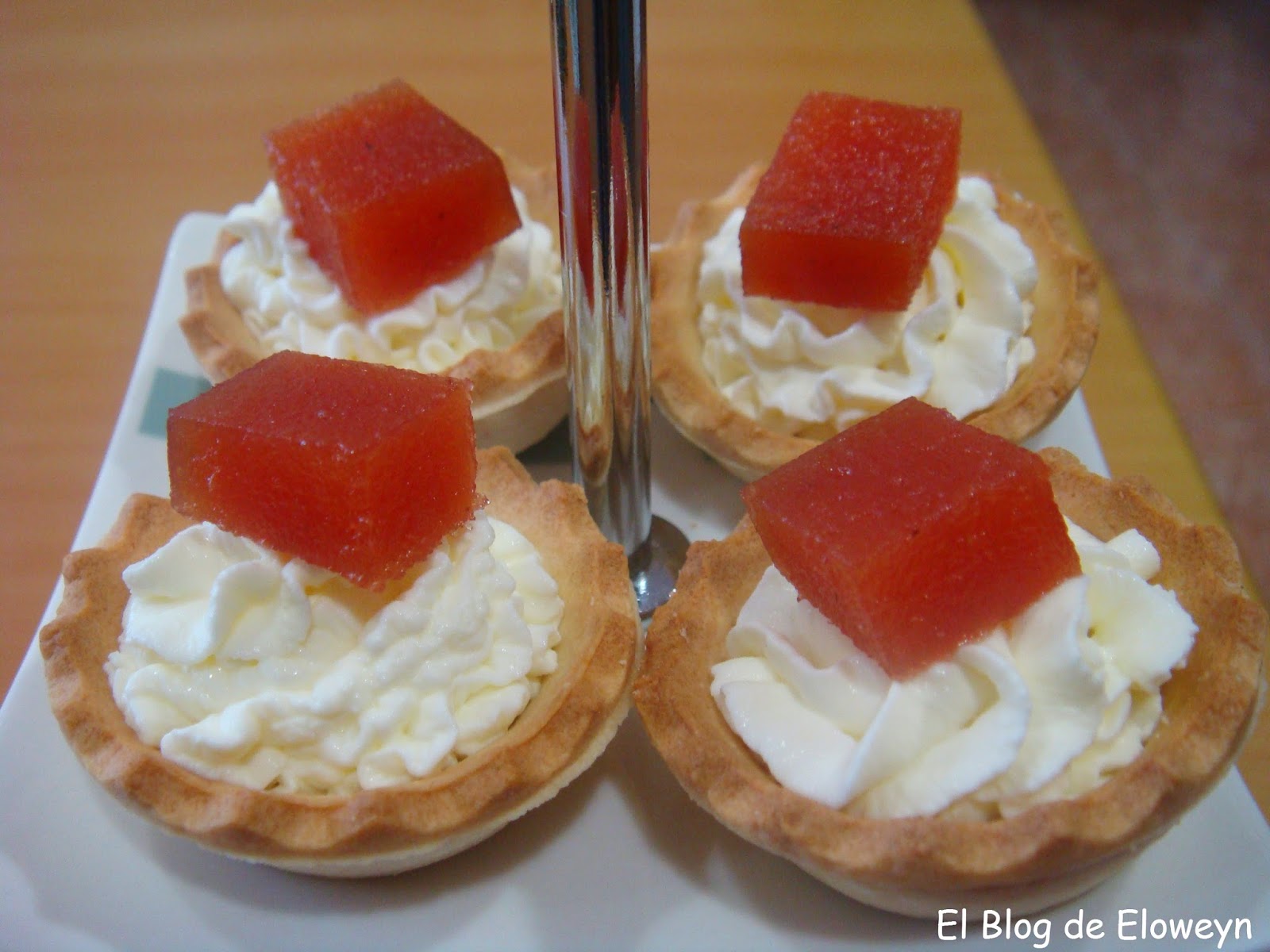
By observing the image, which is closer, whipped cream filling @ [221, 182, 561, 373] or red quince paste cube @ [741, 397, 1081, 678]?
red quince paste cube @ [741, 397, 1081, 678]

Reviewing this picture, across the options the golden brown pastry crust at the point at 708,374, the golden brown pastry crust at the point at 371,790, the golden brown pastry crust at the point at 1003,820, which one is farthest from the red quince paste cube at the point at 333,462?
the golden brown pastry crust at the point at 708,374

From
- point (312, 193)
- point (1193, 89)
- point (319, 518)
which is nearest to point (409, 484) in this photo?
point (319, 518)

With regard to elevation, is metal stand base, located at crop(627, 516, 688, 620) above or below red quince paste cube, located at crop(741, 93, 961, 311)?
below

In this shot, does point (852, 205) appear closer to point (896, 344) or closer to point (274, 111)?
point (896, 344)

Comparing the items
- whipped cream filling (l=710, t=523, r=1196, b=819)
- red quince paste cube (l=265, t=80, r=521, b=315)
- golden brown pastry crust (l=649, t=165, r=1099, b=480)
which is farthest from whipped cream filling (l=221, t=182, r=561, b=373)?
whipped cream filling (l=710, t=523, r=1196, b=819)

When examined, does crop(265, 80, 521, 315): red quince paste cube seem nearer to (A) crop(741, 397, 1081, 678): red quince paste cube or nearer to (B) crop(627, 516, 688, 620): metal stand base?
(B) crop(627, 516, 688, 620): metal stand base

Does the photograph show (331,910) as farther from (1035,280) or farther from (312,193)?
(1035,280)

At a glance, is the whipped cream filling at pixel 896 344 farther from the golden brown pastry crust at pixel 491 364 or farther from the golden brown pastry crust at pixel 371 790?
the golden brown pastry crust at pixel 371 790
